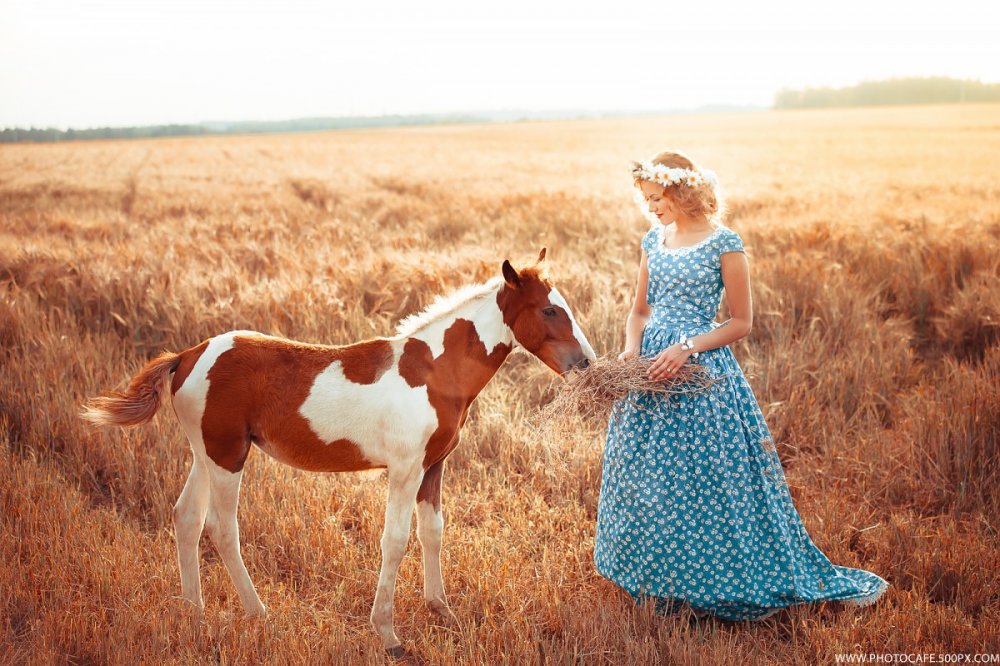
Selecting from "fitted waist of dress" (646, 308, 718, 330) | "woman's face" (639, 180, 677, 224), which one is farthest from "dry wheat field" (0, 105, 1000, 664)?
"woman's face" (639, 180, 677, 224)

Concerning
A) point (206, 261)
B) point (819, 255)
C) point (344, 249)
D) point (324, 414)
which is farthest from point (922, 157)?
point (324, 414)

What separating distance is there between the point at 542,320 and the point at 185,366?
1371mm

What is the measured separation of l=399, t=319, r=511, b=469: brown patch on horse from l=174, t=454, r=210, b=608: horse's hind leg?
0.91 metres

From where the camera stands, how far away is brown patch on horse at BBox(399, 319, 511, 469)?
2.97m

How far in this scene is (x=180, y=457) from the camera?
177 inches

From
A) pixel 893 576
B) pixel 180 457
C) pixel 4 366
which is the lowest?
pixel 893 576

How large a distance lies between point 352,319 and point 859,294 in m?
4.51

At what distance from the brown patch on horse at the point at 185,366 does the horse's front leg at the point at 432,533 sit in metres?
0.99

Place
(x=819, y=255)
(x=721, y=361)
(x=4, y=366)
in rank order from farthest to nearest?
(x=819, y=255) → (x=4, y=366) → (x=721, y=361)

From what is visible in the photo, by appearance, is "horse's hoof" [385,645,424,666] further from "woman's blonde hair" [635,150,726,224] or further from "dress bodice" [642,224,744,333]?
"woman's blonde hair" [635,150,726,224]

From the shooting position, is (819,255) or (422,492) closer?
(422,492)

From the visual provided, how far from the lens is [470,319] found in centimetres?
306

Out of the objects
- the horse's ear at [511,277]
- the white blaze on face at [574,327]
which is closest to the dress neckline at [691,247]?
the white blaze on face at [574,327]

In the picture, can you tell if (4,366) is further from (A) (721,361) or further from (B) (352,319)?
(A) (721,361)
